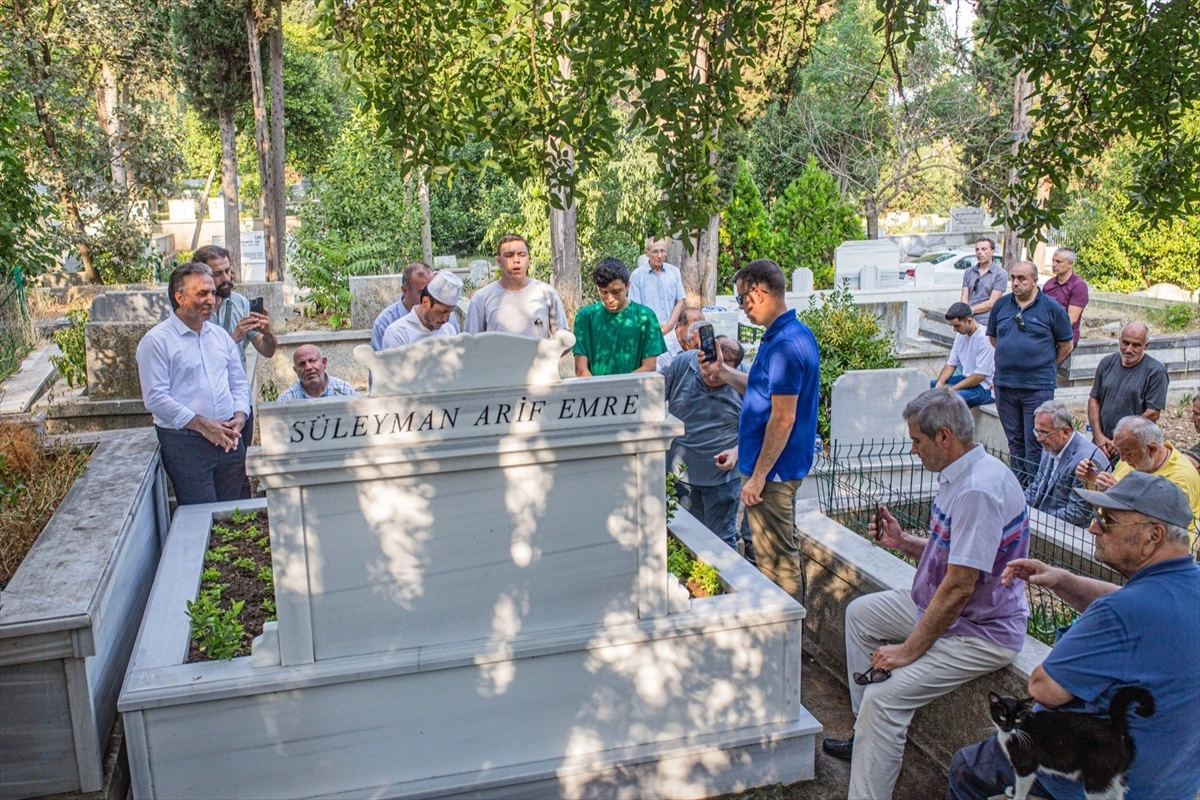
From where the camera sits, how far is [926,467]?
166 inches

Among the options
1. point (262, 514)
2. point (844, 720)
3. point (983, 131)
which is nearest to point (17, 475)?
point (262, 514)

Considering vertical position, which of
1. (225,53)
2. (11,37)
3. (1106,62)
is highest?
(225,53)

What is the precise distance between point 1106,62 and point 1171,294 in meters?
18.2

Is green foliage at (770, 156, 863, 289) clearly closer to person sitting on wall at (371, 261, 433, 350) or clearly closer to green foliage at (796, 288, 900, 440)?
green foliage at (796, 288, 900, 440)

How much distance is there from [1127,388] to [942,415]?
4.98 metres

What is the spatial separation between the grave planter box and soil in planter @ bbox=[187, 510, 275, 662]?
399mm

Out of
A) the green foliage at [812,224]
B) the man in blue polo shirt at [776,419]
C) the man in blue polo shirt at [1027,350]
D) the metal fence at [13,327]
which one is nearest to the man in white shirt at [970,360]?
the man in blue polo shirt at [1027,350]

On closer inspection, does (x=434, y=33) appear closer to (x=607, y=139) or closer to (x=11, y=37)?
(x=607, y=139)

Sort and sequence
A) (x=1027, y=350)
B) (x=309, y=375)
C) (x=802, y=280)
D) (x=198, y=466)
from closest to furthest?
(x=309, y=375)
(x=198, y=466)
(x=1027, y=350)
(x=802, y=280)

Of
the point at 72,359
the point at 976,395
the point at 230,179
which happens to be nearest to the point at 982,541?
the point at 976,395

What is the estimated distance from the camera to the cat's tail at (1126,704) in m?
3.12

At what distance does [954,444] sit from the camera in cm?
402

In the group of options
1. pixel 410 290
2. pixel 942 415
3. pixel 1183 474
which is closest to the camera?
pixel 942 415

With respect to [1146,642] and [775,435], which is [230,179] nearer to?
[775,435]
